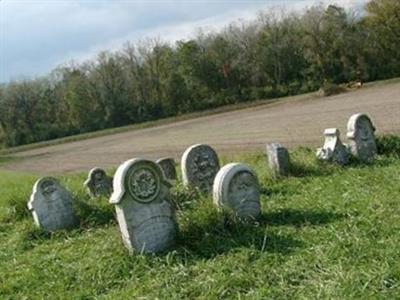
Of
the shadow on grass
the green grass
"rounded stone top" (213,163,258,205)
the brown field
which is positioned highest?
"rounded stone top" (213,163,258,205)

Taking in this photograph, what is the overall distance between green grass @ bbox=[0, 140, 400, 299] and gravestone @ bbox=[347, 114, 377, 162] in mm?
1725

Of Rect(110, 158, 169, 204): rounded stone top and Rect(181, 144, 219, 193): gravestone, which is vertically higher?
Rect(110, 158, 169, 204): rounded stone top

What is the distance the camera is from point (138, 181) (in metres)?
7.37

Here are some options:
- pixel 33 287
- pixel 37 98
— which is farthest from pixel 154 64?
pixel 33 287

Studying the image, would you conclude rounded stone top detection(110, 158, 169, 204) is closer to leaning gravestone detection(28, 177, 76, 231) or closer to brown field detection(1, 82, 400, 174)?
leaning gravestone detection(28, 177, 76, 231)

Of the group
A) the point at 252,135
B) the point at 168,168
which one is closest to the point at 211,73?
the point at 252,135

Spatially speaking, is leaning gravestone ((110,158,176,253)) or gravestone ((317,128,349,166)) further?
gravestone ((317,128,349,166))

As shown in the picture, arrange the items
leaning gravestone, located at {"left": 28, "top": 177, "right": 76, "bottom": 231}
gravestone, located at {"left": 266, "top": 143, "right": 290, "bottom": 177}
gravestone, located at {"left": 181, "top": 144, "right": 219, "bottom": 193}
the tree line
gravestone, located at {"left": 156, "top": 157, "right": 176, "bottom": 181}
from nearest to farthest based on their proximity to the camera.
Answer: leaning gravestone, located at {"left": 28, "top": 177, "right": 76, "bottom": 231}
gravestone, located at {"left": 181, "top": 144, "right": 219, "bottom": 193}
gravestone, located at {"left": 266, "top": 143, "right": 290, "bottom": 177}
gravestone, located at {"left": 156, "top": 157, "right": 176, "bottom": 181}
the tree line

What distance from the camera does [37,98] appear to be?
243 feet

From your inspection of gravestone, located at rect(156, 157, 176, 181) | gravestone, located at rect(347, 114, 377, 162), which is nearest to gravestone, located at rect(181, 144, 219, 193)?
gravestone, located at rect(156, 157, 176, 181)

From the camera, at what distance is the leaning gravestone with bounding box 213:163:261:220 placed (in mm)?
7922

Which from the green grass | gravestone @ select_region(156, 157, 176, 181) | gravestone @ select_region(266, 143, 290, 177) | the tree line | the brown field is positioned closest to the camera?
the green grass

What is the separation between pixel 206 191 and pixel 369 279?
5.74 metres

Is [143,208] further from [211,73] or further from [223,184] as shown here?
[211,73]
